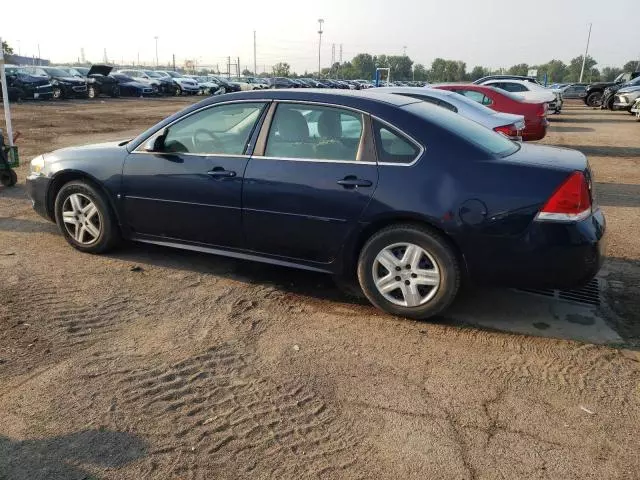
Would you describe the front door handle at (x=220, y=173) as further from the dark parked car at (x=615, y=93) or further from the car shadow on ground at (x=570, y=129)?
the dark parked car at (x=615, y=93)

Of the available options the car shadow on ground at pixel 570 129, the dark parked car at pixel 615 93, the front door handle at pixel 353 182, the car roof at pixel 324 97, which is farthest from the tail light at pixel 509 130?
the dark parked car at pixel 615 93

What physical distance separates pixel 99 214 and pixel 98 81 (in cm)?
3130

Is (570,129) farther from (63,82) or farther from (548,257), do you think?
(63,82)

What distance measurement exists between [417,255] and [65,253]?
3417 millimetres

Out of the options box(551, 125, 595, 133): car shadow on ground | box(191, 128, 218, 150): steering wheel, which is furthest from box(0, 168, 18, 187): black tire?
box(551, 125, 595, 133): car shadow on ground

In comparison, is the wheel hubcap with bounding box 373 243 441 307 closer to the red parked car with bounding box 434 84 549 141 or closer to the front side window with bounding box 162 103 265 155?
the front side window with bounding box 162 103 265 155

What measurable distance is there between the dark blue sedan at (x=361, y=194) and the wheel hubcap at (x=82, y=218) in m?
0.05

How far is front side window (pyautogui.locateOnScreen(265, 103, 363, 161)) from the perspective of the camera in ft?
13.7

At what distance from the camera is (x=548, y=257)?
3.65 metres

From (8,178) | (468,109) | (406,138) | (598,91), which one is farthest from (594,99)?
(406,138)

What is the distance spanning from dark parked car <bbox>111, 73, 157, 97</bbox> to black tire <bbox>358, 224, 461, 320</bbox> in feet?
116

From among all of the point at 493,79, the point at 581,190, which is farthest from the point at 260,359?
the point at 493,79

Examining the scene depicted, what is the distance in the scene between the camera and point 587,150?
1391 cm

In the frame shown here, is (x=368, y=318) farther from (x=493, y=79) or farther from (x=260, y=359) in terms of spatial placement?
(x=493, y=79)
